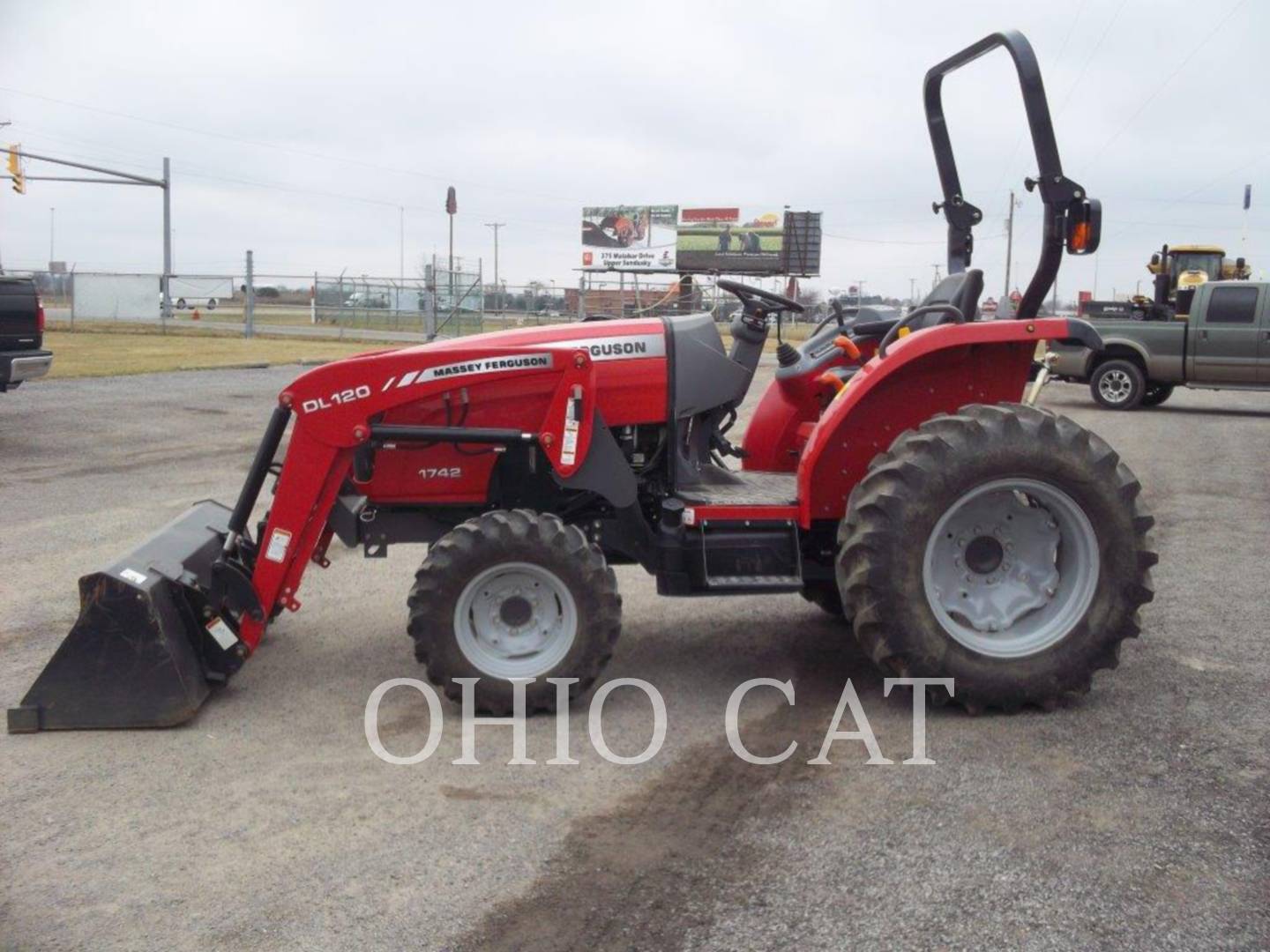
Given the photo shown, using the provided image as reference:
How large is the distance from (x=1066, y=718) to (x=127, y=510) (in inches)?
278

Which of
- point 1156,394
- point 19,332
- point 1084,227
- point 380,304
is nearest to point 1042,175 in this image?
point 1084,227

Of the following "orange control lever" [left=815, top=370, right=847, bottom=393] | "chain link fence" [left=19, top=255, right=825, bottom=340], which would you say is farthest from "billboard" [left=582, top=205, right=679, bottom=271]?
"orange control lever" [left=815, top=370, right=847, bottom=393]

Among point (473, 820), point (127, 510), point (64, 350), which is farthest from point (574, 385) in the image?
point (64, 350)

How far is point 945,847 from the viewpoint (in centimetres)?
379

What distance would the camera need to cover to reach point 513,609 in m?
4.99

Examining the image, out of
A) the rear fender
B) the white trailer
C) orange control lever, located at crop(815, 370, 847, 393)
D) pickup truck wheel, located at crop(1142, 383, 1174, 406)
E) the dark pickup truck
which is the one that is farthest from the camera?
the white trailer

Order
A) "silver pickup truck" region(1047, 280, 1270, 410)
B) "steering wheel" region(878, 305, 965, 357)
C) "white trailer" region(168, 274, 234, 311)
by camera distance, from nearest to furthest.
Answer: "steering wheel" region(878, 305, 965, 357)
"silver pickup truck" region(1047, 280, 1270, 410)
"white trailer" region(168, 274, 234, 311)

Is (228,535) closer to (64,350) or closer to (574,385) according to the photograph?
(574,385)

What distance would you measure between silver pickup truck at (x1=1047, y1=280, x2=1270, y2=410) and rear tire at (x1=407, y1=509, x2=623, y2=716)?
15.2 metres

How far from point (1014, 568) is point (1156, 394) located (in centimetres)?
1671

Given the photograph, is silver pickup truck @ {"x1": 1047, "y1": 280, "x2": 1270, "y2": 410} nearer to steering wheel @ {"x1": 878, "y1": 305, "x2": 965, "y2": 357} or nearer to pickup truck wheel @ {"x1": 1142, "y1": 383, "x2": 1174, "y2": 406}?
pickup truck wheel @ {"x1": 1142, "y1": 383, "x2": 1174, "y2": 406}

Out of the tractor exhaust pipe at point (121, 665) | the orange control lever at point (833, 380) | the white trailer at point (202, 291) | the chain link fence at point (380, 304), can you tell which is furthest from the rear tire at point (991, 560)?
the white trailer at point (202, 291)

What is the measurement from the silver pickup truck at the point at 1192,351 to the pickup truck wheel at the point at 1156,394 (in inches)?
2.1

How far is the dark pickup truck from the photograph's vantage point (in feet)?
42.1
